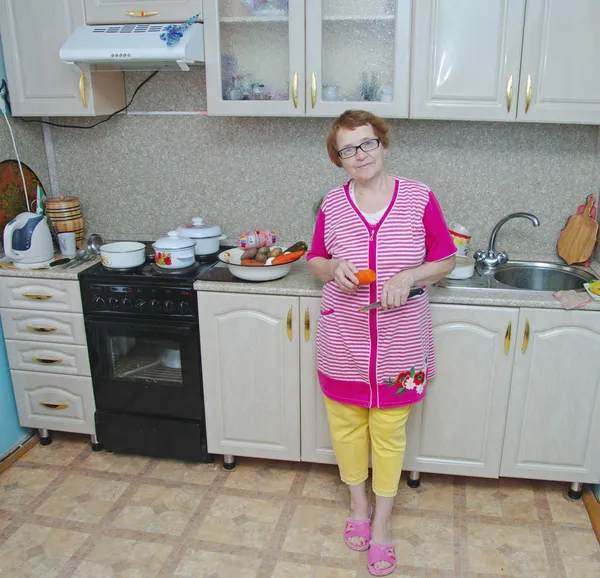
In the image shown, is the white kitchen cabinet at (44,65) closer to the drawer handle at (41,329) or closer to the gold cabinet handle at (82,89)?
the gold cabinet handle at (82,89)

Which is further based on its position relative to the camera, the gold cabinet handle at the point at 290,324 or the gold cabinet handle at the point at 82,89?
the gold cabinet handle at the point at 82,89

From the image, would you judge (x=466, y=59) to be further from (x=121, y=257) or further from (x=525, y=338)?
(x=121, y=257)

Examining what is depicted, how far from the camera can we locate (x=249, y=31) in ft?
7.67

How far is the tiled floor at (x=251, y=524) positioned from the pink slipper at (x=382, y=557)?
31 millimetres

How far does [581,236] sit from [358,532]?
138 cm

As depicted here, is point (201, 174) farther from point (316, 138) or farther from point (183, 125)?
point (316, 138)

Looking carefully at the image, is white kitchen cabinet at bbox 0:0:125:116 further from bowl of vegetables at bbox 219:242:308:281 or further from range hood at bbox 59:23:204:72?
bowl of vegetables at bbox 219:242:308:281

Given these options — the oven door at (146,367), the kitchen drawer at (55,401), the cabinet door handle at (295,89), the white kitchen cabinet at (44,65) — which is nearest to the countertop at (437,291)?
the oven door at (146,367)

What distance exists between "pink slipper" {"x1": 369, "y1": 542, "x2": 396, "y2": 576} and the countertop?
32.5 inches

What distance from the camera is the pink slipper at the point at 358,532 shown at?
2.16m

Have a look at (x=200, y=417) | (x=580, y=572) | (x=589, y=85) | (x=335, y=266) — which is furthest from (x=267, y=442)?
(x=589, y=85)

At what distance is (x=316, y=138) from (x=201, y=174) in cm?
53

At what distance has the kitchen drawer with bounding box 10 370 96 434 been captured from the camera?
2.64 metres

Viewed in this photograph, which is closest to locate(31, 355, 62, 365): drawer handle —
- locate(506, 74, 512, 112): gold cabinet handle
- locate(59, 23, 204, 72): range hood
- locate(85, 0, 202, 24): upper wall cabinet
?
locate(59, 23, 204, 72): range hood
